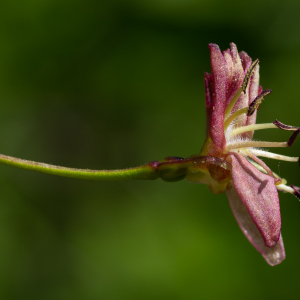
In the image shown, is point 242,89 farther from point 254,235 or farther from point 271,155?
point 254,235

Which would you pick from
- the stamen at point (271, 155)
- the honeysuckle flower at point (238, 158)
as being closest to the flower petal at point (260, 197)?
the honeysuckle flower at point (238, 158)

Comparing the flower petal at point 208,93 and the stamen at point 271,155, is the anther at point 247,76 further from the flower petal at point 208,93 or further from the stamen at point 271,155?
the stamen at point 271,155

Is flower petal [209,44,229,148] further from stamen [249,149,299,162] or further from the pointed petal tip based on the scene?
the pointed petal tip

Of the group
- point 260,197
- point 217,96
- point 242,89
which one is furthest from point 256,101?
point 260,197

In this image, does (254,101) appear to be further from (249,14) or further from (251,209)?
(249,14)

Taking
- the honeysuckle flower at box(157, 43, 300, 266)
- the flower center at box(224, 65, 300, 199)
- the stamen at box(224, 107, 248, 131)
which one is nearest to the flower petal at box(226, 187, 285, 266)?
the honeysuckle flower at box(157, 43, 300, 266)

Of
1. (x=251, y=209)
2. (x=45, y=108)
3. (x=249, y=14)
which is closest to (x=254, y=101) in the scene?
(x=251, y=209)

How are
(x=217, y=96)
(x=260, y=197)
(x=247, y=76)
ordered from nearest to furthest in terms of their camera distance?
Answer: (x=260, y=197) < (x=217, y=96) < (x=247, y=76)
